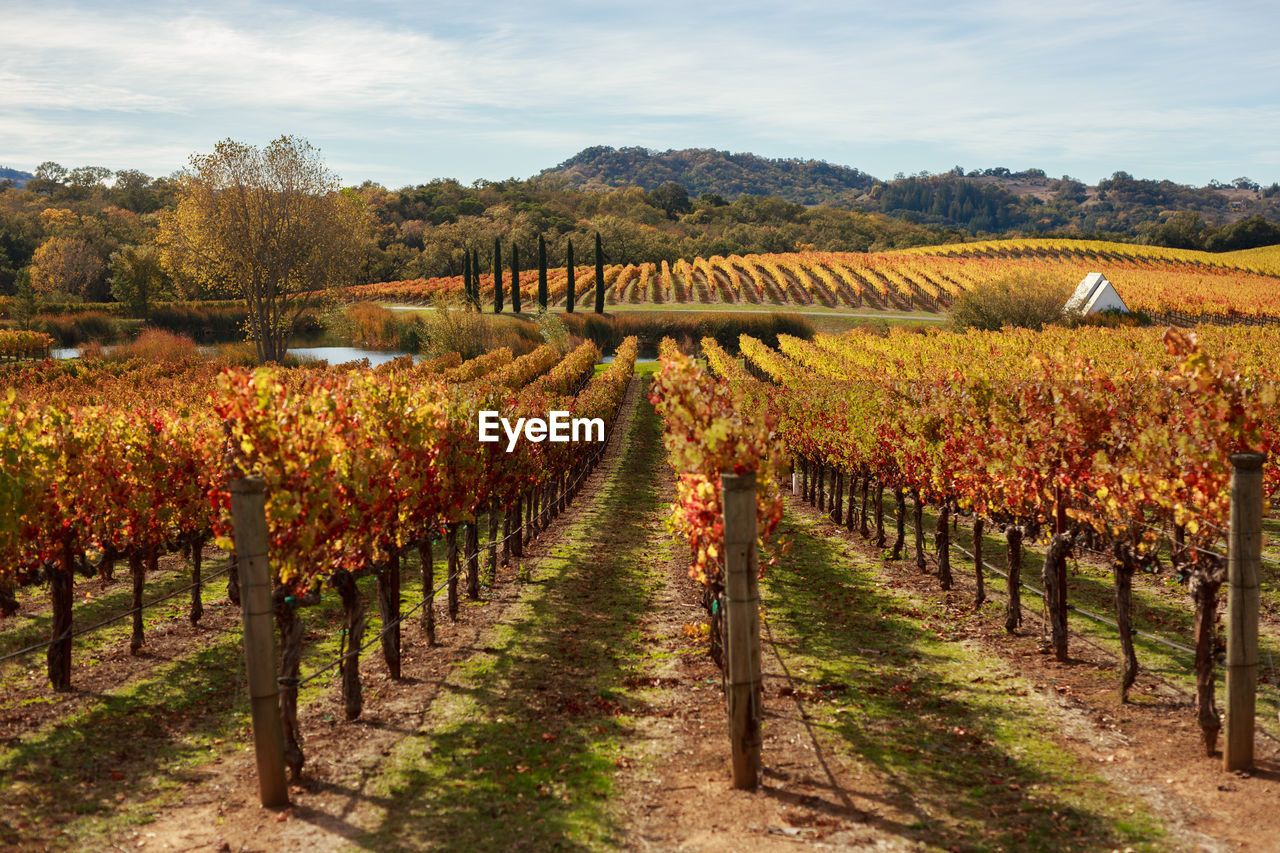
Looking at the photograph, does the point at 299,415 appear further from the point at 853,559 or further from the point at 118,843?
the point at 853,559

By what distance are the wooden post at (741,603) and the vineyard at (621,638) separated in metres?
0.60

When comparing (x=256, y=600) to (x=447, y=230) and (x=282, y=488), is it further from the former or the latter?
(x=447, y=230)

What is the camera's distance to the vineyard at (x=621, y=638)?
7598mm

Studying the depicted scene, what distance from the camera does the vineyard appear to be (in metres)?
7.60

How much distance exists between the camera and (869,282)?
8681 centimetres

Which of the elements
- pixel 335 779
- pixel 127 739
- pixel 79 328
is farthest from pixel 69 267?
pixel 335 779

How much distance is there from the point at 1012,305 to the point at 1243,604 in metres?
56.9

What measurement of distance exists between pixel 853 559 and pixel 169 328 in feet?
216

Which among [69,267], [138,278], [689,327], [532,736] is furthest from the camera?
[69,267]

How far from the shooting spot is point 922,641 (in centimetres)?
1266

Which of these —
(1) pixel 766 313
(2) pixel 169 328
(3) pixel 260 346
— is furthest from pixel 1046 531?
(2) pixel 169 328

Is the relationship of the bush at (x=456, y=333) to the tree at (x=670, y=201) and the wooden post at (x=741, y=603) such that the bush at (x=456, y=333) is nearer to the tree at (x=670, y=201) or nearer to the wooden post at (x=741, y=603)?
the wooden post at (x=741, y=603)

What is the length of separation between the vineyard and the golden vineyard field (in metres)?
60.9

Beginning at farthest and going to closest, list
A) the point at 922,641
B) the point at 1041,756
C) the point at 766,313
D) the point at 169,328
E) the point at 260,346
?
1. the point at 766,313
2. the point at 169,328
3. the point at 260,346
4. the point at 922,641
5. the point at 1041,756
